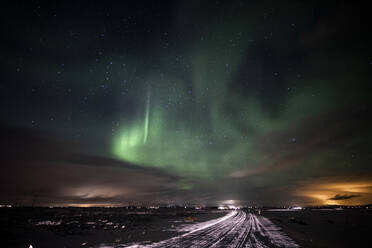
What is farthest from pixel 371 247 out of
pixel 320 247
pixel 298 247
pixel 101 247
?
pixel 101 247

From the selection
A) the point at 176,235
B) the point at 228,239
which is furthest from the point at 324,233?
the point at 176,235

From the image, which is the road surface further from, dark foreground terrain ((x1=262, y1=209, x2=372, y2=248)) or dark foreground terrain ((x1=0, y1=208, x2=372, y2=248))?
dark foreground terrain ((x1=262, y1=209, x2=372, y2=248))

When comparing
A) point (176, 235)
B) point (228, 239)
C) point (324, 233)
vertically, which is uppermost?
point (228, 239)

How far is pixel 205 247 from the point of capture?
22.5 metres

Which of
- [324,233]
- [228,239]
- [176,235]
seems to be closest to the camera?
[228,239]

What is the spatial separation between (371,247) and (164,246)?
31083mm

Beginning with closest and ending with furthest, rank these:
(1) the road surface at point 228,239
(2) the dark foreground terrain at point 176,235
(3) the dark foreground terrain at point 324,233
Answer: (1) the road surface at point 228,239 → (2) the dark foreground terrain at point 176,235 → (3) the dark foreground terrain at point 324,233

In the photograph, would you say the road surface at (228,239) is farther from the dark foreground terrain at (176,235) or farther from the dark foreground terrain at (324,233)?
the dark foreground terrain at (324,233)

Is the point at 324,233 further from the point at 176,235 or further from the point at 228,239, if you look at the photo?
the point at 176,235

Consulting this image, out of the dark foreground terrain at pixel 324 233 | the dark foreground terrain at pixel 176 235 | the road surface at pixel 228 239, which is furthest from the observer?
the dark foreground terrain at pixel 324 233

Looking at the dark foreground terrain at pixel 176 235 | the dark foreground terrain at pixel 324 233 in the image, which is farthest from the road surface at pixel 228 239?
the dark foreground terrain at pixel 324 233

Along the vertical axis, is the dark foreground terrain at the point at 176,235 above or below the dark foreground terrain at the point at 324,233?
above

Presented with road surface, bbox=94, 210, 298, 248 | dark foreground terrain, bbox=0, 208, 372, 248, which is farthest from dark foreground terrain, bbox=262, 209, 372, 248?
road surface, bbox=94, 210, 298, 248

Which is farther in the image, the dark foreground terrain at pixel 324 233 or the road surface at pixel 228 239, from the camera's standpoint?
the dark foreground terrain at pixel 324 233
